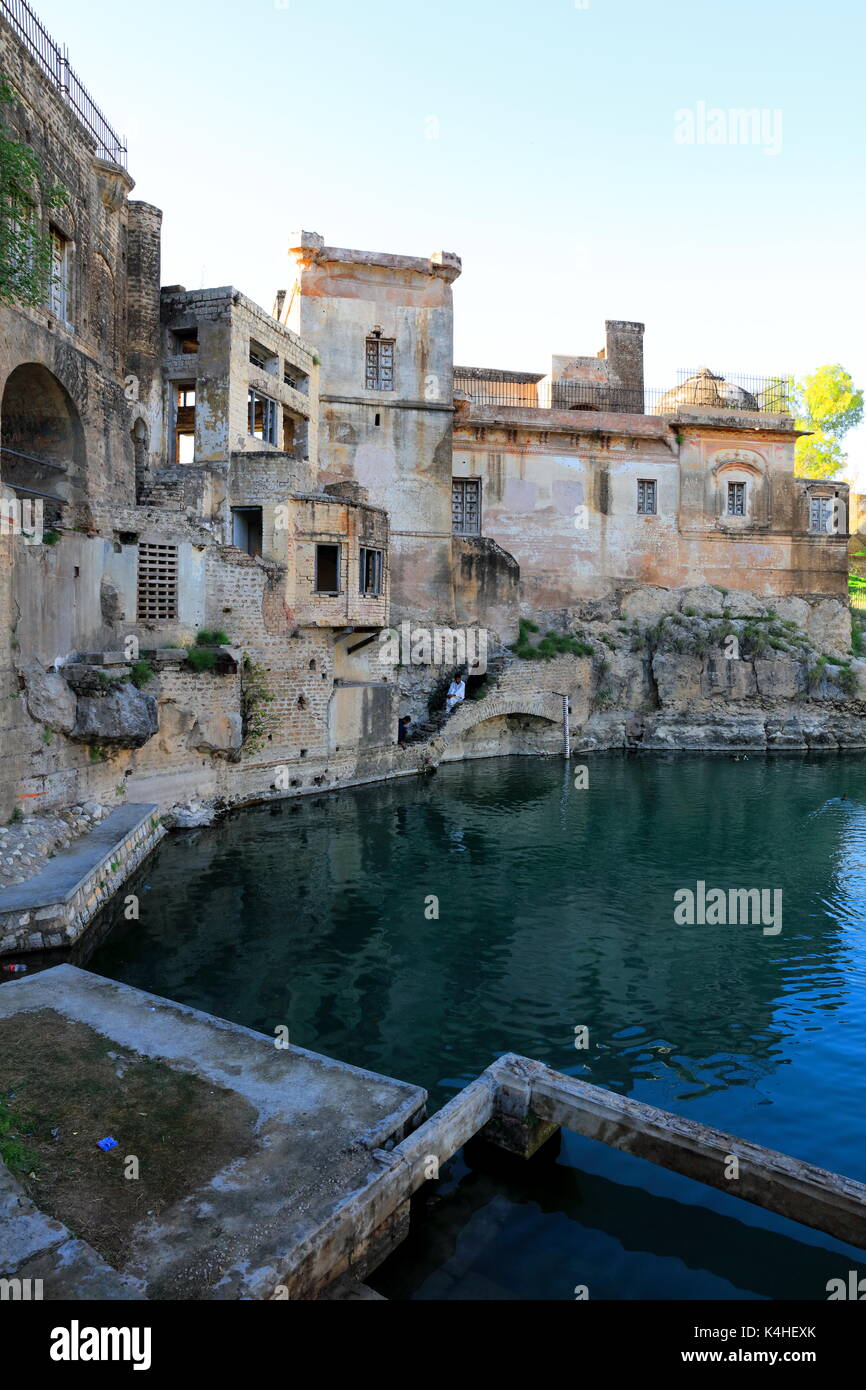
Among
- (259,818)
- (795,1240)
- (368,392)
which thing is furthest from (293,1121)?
(368,392)

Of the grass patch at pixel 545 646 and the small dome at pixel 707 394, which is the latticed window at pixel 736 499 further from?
the grass patch at pixel 545 646

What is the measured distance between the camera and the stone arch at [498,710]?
81.4 ft

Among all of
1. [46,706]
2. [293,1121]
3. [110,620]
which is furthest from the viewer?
[110,620]

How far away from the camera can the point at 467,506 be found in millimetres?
30078

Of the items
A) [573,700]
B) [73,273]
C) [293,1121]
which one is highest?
[73,273]

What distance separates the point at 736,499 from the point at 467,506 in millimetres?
10769

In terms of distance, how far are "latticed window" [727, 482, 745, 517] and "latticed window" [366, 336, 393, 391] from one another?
45.4 feet

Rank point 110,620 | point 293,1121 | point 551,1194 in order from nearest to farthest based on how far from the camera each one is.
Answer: point 293,1121 < point 551,1194 < point 110,620

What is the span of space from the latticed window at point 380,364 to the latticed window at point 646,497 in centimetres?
1024

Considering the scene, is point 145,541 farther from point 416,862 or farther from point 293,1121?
point 293,1121

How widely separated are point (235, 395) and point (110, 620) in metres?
7.79

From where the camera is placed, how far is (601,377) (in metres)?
34.1

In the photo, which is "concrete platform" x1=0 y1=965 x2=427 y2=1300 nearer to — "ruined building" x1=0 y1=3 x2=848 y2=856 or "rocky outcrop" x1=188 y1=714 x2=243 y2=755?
"ruined building" x1=0 y1=3 x2=848 y2=856

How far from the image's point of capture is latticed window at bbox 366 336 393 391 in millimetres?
27375
